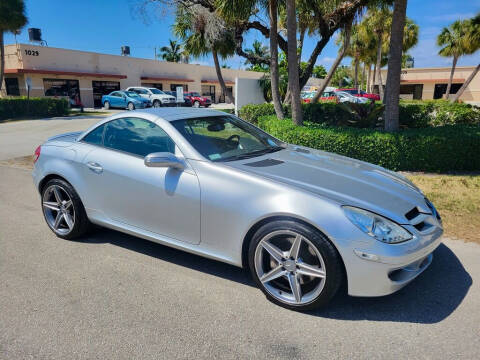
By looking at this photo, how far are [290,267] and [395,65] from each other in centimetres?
638

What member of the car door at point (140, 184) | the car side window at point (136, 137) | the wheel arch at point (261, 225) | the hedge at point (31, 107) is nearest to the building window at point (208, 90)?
the hedge at point (31, 107)

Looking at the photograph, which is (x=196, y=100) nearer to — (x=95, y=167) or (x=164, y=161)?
(x=95, y=167)

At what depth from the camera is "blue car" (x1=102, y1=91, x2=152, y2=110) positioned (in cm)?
2725

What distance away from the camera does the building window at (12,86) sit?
97.9 feet

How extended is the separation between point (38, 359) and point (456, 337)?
2.81 m

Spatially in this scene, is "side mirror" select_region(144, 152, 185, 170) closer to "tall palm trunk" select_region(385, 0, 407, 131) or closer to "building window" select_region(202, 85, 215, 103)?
"tall palm trunk" select_region(385, 0, 407, 131)

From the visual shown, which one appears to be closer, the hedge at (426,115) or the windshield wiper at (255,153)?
the windshield wiper at (255,153)

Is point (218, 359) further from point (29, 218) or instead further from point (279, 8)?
point (279, 8)

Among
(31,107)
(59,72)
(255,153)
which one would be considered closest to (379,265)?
Result: (255,153)

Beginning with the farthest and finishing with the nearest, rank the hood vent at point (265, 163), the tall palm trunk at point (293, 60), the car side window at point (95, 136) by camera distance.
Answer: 1. the tall palm trunk at point (293, 60)
2. the car side window at point (95, 136)
3. the hood vent at point (265, 163)

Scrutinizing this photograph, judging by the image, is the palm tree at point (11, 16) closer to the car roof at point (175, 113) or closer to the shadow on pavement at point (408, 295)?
the car roof at point (175, 113)

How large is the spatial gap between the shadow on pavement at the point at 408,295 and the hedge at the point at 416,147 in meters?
3.52

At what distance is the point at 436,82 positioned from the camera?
46.0 m

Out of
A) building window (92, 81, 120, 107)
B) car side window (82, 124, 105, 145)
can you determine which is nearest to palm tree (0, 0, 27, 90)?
building window (92, 81, 120, 107)
